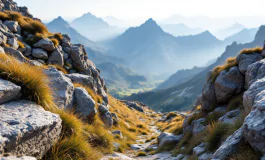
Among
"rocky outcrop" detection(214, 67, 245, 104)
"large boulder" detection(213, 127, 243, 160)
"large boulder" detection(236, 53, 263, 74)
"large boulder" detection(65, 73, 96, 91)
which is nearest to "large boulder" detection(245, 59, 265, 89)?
"rocky outcrop" detection(214, 67, 245, 104)

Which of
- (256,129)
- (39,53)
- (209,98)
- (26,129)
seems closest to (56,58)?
(39,53)

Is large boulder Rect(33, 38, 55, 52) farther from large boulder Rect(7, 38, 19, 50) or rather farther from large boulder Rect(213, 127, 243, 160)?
large boulder Rect(213, 127, 243, 160)

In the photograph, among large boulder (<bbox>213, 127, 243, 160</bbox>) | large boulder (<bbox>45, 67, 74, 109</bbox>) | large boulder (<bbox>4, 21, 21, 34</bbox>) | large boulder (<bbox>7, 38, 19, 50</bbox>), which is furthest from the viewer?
large boulder (<bbox>4, 21, 21, 34</bbox>)

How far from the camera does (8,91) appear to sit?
868cm

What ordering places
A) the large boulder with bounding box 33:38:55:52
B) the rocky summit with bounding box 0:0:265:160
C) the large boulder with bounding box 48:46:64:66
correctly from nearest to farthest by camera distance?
the rocky summit with bounding box 0:0:265:160, the large boulder with bounding box 33:38:55:52, the large boulder with bounding box 48:46:64:66

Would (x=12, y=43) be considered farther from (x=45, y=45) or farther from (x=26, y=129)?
(x=26, y=129)

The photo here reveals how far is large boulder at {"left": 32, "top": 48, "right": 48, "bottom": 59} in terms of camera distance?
29397 millimetres

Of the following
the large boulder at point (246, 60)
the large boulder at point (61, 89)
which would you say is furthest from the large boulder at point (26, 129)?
the large boulder at point (246, 60)

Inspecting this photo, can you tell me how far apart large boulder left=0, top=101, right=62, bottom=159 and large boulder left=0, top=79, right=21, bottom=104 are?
10.8 inches

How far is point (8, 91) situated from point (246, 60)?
→ 18728 mm

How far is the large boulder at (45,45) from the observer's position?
30.9 m

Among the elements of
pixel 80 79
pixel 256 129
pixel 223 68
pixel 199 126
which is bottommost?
pixel 199 126

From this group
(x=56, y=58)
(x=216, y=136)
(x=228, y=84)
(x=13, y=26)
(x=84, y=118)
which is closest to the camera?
(x=216, y=136)

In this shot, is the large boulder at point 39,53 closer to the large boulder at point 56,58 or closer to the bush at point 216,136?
the large boulder at point 56,58
